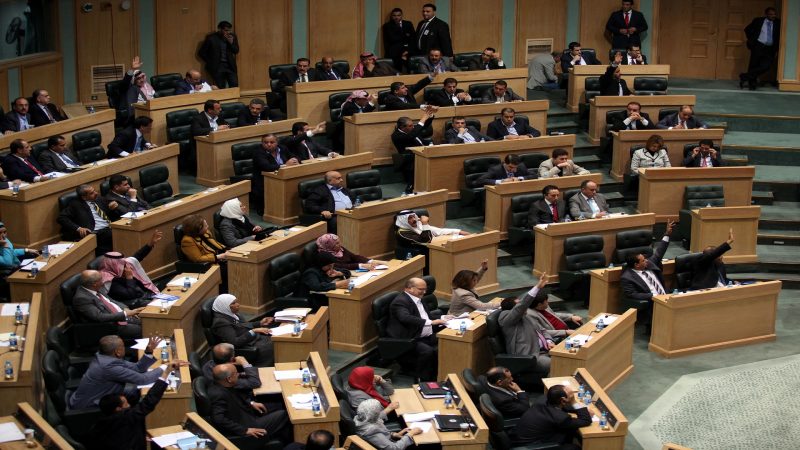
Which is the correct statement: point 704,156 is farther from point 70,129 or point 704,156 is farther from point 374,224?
point 70,129

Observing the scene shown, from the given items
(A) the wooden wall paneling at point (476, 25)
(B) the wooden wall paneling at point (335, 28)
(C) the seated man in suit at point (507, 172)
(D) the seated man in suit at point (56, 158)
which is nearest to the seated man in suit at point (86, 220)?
(D) the seated man in suit at point (56, 158)

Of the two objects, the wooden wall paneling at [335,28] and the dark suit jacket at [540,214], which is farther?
→ the wooden wall paneling at [335,28]

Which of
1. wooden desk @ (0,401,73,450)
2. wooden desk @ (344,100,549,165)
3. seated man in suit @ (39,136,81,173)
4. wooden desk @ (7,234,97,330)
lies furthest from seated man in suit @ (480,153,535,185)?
wooden desk @ (0,401,73,450)

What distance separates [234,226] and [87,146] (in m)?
2.15

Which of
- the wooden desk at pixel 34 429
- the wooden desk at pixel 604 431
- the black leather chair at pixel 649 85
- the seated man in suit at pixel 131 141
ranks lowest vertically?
the wooden desk at pixel 604 431

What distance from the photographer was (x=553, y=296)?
1091 centimetres

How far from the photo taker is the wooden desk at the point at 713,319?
32.7ft

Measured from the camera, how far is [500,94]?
13438 mm

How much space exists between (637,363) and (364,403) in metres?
3.18

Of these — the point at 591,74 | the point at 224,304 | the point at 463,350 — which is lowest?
the point at 463,350

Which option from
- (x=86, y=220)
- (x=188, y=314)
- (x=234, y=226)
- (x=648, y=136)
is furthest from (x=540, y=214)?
(x=86, y=220)

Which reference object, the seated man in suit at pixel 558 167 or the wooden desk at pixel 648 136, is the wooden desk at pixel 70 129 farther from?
the wooden desk at pixel 648 136

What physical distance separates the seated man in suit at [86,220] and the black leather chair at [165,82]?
3.15 metres

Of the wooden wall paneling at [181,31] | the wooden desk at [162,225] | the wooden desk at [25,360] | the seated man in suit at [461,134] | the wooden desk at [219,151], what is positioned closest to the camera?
the wooden desk at [25,360]
